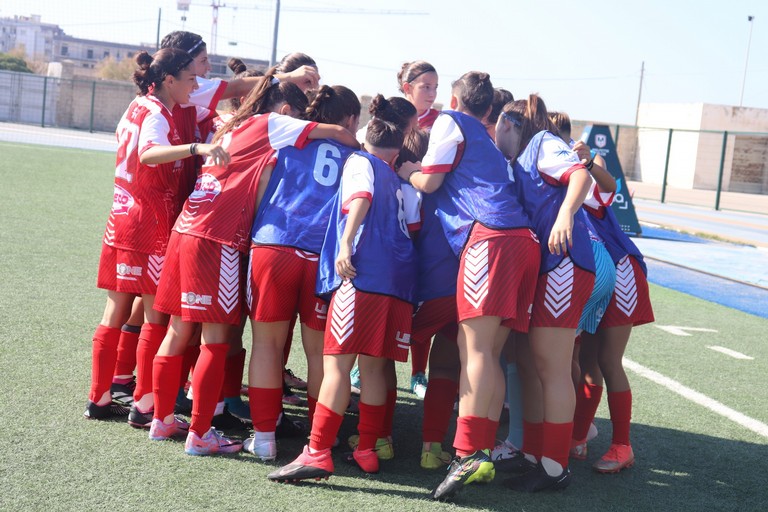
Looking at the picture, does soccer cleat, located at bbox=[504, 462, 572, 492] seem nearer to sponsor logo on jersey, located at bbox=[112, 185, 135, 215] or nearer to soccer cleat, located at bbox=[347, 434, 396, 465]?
soccer cleat, located at bbox=[347, 434, 396, 465]

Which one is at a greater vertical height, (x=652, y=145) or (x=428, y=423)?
(x=652, y=145)

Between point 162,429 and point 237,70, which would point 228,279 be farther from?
point 237,70

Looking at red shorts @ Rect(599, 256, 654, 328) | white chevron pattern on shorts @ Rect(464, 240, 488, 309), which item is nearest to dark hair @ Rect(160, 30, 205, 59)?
white chevron pattern on shorts @ Rect(464, 240, 488, 309)

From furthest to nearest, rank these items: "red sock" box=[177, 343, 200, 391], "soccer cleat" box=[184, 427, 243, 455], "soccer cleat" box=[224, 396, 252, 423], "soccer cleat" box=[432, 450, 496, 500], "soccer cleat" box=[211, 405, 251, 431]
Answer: "soccer cleat" box=[224, 396, 252, 423]
"red sock" box=[177, 343, 200, 391]
"soccer cleat" box=[211, 405, 251, 431]
"soccer cleat" box=[184, 427, 243, 455]
"soccer cleat" box=[432, 450, 496, 500]

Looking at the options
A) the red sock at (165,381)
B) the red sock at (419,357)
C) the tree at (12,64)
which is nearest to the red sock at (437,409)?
the red sock at (419,357)

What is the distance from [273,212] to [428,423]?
1.29 m

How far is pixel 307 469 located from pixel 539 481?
1066 mm

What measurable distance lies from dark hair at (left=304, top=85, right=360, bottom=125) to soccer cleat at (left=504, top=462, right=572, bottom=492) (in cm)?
192

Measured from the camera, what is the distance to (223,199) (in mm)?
4148

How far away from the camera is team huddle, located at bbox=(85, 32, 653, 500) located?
3.91 m

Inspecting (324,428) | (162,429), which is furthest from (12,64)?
(324,428)

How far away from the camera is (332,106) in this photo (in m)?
4.25

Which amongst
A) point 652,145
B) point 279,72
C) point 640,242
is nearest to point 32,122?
point 652,145

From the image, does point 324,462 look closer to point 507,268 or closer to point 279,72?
point 507,268
